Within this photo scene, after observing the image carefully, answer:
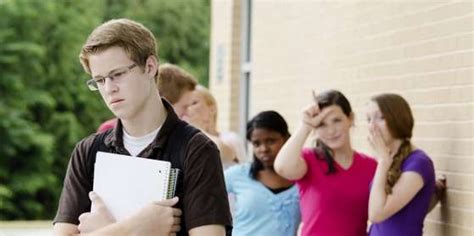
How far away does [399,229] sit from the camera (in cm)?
586

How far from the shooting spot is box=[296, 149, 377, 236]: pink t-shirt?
5992 millimetres

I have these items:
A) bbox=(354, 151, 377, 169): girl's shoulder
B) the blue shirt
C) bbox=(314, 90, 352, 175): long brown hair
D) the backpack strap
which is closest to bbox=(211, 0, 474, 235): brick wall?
bbox=(354, 151, 377, 169): girl's shoulder

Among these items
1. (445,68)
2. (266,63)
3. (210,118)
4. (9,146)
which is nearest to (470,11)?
(445,68)

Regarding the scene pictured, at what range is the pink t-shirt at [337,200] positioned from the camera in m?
5.99

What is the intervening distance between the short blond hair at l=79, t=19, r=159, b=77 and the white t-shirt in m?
0.24

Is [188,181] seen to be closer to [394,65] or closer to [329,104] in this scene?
[329,104]

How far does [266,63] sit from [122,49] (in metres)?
6.00

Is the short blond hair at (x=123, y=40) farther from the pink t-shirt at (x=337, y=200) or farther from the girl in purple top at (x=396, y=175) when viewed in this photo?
the pink t-shirt at (x=337, y=200)

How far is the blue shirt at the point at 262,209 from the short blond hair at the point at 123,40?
262cm

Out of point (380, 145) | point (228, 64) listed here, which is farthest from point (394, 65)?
point (228, 64)

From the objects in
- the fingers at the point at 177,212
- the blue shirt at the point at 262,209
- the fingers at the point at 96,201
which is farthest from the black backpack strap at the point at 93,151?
the blue shirt at the point at 262,209

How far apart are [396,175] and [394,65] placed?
1.22 meters

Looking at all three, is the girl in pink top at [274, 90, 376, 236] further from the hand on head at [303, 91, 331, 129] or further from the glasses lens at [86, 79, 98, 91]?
the glasses lens at [86, 79, 98, 91]

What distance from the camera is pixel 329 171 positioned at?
6062mm
